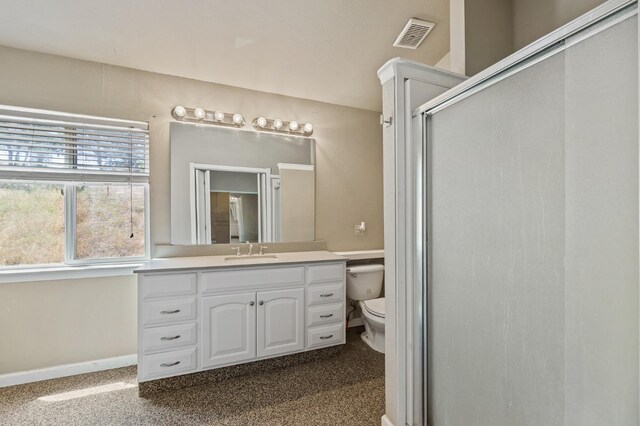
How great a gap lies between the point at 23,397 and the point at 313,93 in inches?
123

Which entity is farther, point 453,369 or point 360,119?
point 360,119

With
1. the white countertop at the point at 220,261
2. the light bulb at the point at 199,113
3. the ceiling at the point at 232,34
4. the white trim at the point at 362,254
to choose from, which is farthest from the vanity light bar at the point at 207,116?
the white trim at the point at 362,254

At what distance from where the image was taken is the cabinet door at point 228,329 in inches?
78.0

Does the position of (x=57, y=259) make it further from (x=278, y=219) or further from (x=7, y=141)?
(x=278, y=219)

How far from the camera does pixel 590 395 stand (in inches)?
31.4

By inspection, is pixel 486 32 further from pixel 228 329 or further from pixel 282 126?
pixel 228 329

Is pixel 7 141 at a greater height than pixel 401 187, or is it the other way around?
pixel 7 141

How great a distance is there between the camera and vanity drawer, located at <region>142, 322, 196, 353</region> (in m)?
1.84

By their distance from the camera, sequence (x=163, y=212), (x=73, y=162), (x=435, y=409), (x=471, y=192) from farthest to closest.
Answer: (x=163, y=212)
(x=73, y=162)
(x=435, y=409)
(x=471, y=192)

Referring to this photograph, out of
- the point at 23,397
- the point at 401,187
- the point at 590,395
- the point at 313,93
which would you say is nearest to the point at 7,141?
the point at 23,397

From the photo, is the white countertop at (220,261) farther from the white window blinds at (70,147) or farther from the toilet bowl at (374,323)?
the white window blinds at (70,147)

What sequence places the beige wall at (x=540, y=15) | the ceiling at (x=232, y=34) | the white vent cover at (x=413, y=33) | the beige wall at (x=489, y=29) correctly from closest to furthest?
the beige wall at (x=540, y=15), the beige wall at (x=489, y=29), the ceiling at (x=232, y=34), the white vent cover at (x=413, y=33)

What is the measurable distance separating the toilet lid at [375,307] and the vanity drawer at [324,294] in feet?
0.82

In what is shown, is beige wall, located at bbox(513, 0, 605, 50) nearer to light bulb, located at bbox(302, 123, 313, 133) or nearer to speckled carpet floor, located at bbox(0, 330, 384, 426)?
light bulb, located at bbox(302, 123, 313, 133)
